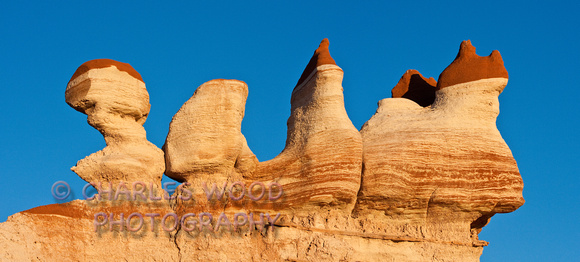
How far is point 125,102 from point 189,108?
A: 3.82 feet

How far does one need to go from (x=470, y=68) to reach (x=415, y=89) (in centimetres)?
240

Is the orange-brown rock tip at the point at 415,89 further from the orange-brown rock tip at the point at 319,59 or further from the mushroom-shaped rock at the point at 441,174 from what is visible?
the orange-brown rock tip at the point at 319,59

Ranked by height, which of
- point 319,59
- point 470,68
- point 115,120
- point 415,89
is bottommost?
point 115,120

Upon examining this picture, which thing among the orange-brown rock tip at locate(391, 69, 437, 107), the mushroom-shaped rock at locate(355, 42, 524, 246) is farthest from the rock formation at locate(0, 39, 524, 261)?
the orange-brown rock tip at locate(391, 69, 437, 107)

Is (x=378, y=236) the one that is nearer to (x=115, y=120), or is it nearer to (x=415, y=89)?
(x=415, y=89)

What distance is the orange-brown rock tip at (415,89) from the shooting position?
56.7ft

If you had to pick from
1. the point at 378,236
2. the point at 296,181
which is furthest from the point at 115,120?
the point at 378,236

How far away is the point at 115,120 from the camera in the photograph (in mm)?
14398

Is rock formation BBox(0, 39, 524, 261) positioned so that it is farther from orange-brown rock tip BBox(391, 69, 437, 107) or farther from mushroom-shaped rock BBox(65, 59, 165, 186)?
orange-brown rock tip BBox(391, 69, 437, 107)

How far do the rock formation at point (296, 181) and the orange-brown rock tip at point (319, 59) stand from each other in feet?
0.19

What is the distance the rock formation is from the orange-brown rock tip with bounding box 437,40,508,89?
0.04m

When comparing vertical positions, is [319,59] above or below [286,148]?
above

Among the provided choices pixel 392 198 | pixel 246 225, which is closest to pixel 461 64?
pixel 392 198

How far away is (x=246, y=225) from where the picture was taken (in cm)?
1363
